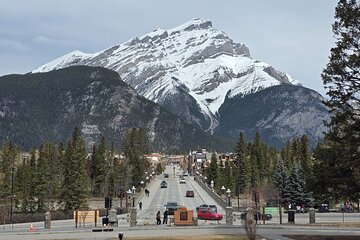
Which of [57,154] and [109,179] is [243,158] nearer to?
[109,179]

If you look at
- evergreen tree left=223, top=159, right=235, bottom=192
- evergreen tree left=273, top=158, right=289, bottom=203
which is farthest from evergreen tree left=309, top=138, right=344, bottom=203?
evergreen tree left=223, top=159, right=235, bottom=192

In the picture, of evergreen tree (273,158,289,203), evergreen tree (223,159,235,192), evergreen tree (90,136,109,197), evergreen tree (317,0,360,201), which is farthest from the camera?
evergreen tree (223,159,235,192)

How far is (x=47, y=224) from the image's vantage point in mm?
56312

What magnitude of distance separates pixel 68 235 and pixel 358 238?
885 inches

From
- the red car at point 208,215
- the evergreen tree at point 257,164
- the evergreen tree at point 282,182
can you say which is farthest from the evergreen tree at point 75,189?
the evergreen tree at point 257,164

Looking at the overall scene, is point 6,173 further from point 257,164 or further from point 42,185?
point 257,164

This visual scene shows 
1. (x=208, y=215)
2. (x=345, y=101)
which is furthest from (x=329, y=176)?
(x=208, y=215)

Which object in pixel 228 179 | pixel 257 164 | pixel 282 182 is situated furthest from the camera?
pixel 257 164

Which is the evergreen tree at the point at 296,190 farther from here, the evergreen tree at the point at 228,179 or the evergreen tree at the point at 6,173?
the evergreen tree at the point at 6,173

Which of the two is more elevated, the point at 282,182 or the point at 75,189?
the point at 282,182

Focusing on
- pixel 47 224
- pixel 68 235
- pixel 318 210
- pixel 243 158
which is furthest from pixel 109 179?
pixel 68 235

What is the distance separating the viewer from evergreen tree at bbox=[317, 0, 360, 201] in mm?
34750

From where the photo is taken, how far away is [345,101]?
3544 cm

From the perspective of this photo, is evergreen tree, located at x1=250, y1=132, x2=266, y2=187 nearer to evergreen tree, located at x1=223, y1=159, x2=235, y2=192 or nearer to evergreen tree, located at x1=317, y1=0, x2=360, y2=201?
evergreen tree, located at x1=223, y1=159, x2=235, y2=192
